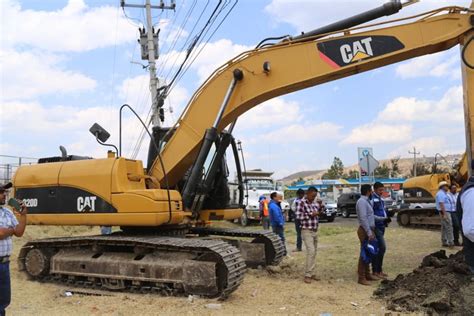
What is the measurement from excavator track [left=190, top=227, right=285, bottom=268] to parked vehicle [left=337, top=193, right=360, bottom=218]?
22.7 metres

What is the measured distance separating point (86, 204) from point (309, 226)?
3.84m

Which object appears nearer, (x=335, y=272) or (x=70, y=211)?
(x=70, y=211)

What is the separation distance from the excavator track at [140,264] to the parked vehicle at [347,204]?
24626mm

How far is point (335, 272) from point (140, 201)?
3.99 meters

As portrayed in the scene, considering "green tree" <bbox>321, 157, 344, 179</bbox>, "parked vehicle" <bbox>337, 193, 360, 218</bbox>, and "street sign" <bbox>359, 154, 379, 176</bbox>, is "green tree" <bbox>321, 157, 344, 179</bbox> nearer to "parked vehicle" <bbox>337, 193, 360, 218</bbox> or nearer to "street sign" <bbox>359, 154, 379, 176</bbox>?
"parked vehicle" <bbox>337, 193, 360, 218</bbox>

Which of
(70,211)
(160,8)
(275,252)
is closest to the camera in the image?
(70,211)

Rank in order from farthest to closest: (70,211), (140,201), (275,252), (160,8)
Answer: (160,8) → (275,252) → (70,211) → (140,201)

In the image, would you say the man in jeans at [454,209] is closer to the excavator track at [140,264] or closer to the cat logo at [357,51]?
the cat logo at [357,51]

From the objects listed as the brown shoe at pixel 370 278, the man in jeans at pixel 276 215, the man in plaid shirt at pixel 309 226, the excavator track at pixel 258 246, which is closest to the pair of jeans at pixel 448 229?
the man in jeans at pixel 276 215

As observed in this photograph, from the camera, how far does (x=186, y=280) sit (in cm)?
738

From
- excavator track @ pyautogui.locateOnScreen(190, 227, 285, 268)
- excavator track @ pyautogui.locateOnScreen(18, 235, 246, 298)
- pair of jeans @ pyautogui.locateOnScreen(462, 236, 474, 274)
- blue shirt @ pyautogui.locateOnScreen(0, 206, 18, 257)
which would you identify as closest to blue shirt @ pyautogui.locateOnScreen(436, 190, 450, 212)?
excavator track @ pyautogui.locateOnScreen(190, 227, 285, 268)

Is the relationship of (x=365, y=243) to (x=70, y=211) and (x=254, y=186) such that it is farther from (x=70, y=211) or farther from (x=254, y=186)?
(x=254, y=186)

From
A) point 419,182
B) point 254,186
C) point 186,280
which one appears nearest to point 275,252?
point 186,280

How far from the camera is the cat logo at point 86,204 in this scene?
8.35 meters
